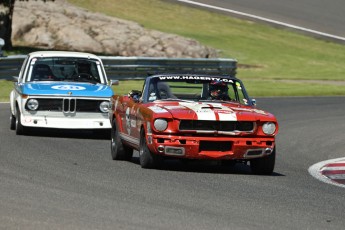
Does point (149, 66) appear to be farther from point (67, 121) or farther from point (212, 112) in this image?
point (212, 112)

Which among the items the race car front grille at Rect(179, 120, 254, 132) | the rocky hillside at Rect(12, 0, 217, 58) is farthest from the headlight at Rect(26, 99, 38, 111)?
the rocky hillside at Rect(12, 0, 217, 58)

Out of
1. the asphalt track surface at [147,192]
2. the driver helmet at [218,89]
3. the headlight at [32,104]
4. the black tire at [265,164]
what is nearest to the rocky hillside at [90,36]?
the headlight at [32,104]

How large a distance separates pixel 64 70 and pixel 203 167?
5.63 meters

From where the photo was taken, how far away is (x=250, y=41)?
45.6m

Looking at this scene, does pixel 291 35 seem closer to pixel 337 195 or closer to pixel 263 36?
pixel 263 36

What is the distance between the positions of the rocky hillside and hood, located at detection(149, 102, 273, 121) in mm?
25431

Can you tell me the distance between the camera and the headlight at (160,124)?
1278 cm

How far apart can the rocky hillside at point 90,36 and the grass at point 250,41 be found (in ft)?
7.75

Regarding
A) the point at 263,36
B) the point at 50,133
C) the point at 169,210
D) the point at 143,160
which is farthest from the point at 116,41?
the point at 169,210

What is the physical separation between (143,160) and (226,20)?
35573 mm

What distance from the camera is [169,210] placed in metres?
9.55

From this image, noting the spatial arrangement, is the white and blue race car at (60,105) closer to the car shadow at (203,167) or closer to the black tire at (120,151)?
the black tire at (120,151)

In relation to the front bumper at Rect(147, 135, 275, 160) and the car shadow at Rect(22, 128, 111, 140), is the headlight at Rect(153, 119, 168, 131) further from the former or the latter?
the car shadow at Rect(22, 128, 111, 140)

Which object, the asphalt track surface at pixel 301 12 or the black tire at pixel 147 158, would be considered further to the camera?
the asphalt track surface at pixel 301 12
